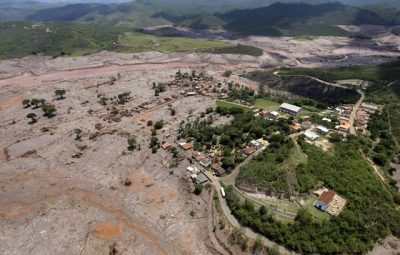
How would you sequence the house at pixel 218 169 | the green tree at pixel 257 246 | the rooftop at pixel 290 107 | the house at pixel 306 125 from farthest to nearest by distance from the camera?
1. the rooftop at pixel 290 107
2. the house at pixel 306 125
3. the house at pixel 218 169
4. the green tree at pixel 257 246

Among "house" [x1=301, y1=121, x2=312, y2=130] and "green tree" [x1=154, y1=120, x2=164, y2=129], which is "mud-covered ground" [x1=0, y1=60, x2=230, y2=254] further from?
"house" [x1=301, y1=121, x2=312, y2=130]

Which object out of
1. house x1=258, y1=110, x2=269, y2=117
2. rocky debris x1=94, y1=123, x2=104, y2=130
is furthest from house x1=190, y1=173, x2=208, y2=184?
rocky debris x1=94, y1=123, x2=104, y2=130

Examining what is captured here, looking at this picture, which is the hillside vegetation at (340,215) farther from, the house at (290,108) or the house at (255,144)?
the house at (290,108)

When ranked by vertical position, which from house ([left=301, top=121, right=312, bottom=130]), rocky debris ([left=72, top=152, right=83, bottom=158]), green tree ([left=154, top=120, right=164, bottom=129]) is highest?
house ([left=301, top=121, right=312, bottom=130])

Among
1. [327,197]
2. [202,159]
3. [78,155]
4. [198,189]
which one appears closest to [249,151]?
[202,159]

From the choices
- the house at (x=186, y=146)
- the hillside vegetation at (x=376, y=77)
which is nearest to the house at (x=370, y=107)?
the hillside vegetation at (x=376, y=77)

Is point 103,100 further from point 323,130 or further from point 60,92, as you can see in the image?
point 323,130

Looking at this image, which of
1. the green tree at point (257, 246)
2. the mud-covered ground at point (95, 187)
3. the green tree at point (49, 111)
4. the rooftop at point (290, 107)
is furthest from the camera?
the green tree at point (49, 111)
